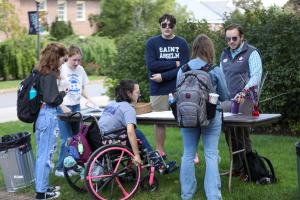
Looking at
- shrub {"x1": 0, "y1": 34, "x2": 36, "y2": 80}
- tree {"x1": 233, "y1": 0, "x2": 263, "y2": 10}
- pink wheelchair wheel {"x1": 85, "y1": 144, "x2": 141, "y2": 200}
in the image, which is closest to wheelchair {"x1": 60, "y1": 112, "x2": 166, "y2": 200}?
pink wheelchair wheel {"x1": 85, "y1": 144, "x2": 141, "y2": 200}

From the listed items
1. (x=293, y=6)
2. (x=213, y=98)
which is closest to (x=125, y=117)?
(x=213, y=98)

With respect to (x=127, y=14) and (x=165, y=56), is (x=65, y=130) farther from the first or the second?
(x=127, y=14)

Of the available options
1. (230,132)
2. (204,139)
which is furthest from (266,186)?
(204,139)

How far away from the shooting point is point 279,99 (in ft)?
33.3

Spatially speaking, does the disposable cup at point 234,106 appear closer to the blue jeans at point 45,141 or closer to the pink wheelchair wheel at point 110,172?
the pink wheelchair wheel at point 110,172

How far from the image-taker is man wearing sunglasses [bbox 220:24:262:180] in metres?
6.25

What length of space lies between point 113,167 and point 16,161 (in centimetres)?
141

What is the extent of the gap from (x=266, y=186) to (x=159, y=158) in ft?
4.12

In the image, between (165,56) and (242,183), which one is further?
(165,56)

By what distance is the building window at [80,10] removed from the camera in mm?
43406

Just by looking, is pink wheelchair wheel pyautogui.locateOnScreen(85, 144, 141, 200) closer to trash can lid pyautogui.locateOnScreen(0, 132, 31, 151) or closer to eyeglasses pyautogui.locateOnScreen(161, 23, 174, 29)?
trash can lid pyautogui.locateOnScreen(0, 132, 31, 151)

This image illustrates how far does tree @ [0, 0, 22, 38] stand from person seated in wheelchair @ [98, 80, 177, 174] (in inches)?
937

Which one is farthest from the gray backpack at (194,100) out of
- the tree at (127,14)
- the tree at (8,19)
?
the tree at (127,14)

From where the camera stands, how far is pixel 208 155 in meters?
5.73
